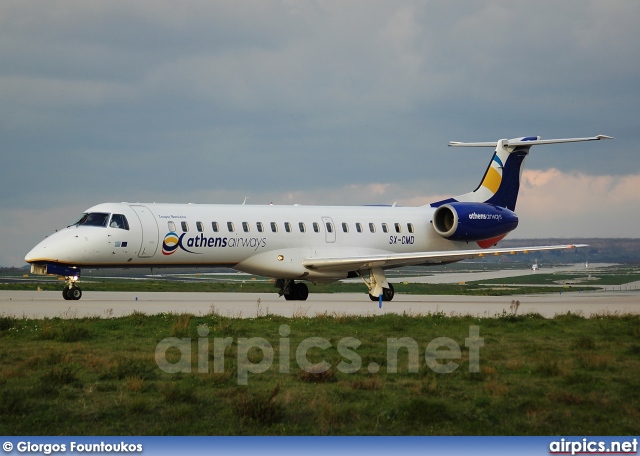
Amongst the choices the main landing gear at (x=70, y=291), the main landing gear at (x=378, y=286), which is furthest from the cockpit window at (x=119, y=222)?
the main landing gear at (x=378, y=286)

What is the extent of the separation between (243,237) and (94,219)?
566 cm

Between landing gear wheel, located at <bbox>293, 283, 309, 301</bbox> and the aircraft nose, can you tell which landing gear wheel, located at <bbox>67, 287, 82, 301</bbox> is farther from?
landing gear wheel, located at <bbox>293, 283, 309, 301</bbox>

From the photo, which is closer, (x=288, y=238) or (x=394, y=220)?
(x=288, y=238)

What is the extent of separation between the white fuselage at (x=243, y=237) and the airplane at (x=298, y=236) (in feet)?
0.13

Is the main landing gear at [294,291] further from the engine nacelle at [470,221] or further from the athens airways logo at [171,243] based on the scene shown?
the engine nacelle at [470,221]

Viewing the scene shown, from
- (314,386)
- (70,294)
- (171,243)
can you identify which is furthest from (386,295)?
(314,386)

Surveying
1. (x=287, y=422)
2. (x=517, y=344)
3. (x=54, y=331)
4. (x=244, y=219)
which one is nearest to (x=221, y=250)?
(x=244, y=219)

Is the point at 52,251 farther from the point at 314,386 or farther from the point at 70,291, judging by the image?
the point at 314,386

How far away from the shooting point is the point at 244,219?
35.2 meters

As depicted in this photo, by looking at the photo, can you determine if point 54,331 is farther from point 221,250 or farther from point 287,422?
point 221,250

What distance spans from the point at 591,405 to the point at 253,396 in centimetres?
468

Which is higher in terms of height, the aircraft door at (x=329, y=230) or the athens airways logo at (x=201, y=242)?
the aircraft door at (x=329, y=230)

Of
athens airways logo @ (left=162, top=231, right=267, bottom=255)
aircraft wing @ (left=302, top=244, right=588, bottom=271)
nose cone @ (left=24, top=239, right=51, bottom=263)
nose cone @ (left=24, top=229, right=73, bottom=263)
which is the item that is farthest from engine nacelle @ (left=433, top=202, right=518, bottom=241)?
nose cone @ (left=24, top=239, right=51, bottom=263)

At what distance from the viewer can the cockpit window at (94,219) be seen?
1268 inches
